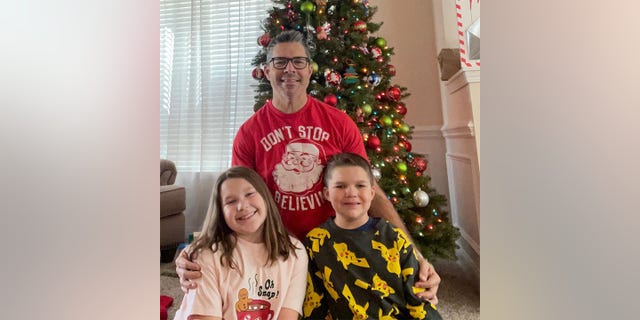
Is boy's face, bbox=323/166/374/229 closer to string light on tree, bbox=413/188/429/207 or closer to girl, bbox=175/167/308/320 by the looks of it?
girl, bbox=175/167/308/320

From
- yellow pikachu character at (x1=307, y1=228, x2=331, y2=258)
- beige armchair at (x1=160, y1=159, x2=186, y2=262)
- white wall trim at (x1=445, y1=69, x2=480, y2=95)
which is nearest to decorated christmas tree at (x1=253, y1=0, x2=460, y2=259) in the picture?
white wall trim at (x1=445, y1=69, x2=480, y2=95)

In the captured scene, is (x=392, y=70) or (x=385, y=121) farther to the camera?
(x=385, y=121)

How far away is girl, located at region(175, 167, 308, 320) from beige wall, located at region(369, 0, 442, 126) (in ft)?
1.37

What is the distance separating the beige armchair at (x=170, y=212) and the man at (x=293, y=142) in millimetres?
98

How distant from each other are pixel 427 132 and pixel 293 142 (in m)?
0.37

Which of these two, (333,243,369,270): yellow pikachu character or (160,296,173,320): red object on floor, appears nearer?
(160,296,173,320): red object on floor

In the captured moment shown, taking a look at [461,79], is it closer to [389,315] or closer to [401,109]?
[401,109]

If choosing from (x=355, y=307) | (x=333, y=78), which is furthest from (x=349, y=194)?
(x=333, y=78)

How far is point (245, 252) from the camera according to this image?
0.56 metres

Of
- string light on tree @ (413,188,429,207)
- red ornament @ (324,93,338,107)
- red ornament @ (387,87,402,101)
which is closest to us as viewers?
red ornament @ (324,93,338,107)

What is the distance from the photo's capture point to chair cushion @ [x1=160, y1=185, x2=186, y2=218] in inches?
17.5
